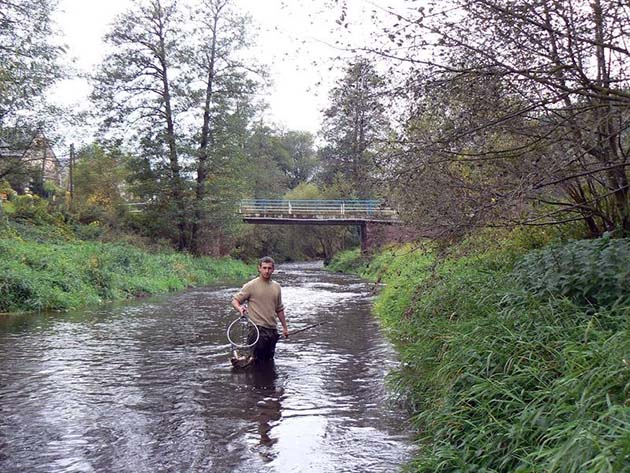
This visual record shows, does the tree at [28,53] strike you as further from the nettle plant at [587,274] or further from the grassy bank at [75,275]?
the nettle plant at [587,274]

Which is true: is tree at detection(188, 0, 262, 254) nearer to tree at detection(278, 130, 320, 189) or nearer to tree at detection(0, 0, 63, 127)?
tree at detection(0, 0, 63, 127)

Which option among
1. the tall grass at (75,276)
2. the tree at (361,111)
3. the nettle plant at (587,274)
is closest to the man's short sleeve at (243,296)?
the tree at (361,111)

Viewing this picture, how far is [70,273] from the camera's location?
1791 centimetres

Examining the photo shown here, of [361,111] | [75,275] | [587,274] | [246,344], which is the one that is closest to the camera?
[587,274]

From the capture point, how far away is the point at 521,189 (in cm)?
636

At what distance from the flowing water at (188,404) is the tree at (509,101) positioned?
2.76 m

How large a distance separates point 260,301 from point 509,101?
437 centimetres

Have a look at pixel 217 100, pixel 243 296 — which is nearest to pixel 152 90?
pixel 217 100

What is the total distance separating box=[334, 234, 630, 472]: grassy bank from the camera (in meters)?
3.77

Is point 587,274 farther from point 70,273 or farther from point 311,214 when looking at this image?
point 311,214

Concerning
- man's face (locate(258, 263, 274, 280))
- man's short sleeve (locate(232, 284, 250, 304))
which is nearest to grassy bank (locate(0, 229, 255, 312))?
man's short sleeve (locate(232, 284, 250, 304))

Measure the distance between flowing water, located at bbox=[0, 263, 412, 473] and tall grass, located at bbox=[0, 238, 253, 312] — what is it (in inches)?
112

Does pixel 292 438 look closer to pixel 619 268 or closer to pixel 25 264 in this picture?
pixel 619 268

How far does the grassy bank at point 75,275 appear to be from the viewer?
1547 cm
